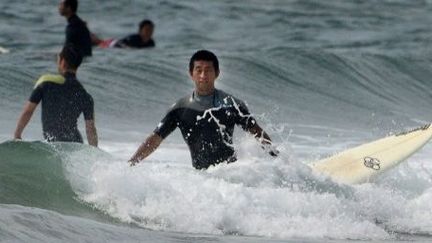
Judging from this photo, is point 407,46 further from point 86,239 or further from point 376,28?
point 86,239

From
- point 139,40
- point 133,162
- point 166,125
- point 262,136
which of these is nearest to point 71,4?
point 139,40

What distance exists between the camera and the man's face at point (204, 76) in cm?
851

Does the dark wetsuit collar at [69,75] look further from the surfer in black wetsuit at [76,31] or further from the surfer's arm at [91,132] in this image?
the surfer in black wetsuit at [76,31]

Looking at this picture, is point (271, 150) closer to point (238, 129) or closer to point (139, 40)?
point (238, 129)

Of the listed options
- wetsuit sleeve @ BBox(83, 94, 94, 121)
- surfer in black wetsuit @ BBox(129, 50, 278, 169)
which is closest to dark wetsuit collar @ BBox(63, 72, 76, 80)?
wetsuit sleeve @ BBox(83, 94, 94, 121)

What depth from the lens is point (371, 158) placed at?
10.1m

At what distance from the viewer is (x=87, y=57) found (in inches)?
752

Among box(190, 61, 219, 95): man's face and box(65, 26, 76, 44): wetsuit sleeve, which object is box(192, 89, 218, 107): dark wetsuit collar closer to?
box(190, 61, 219, 95): man's face

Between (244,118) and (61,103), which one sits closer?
(244,118)

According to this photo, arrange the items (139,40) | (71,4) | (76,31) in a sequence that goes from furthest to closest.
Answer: (139,40) < (76,31) < (71,4)

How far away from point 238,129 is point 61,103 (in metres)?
4.61

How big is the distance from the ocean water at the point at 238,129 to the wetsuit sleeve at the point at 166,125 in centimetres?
29

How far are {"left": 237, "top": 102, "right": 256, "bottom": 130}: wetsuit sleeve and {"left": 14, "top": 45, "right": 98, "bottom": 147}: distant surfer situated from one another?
67.8 inches

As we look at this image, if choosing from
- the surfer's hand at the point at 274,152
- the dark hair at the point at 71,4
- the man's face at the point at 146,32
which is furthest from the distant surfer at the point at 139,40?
the surfer's hand at the point at 274,152
